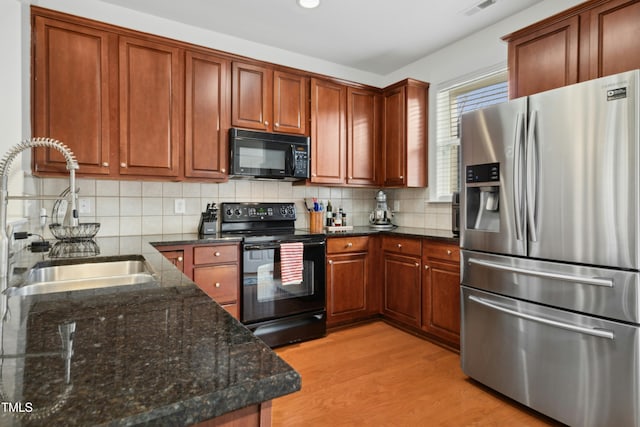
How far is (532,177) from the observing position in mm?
1874

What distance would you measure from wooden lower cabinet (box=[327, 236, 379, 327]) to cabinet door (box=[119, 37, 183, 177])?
1474mm

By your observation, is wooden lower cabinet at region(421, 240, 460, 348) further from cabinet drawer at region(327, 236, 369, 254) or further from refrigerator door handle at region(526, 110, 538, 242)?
refrigerator door handle at region(526, 110, 538, 242)

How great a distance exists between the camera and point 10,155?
1.17 m

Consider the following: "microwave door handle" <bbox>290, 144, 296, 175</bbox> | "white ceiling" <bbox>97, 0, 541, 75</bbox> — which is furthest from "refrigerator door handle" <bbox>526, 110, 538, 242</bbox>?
"microwave door handle" <bbox>290, 144, 296, 175</bbox>

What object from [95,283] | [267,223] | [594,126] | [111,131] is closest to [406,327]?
[267,223]

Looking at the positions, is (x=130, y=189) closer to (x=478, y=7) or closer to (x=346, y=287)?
(x=346, y=287)

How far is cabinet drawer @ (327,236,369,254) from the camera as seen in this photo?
3104 millimetres

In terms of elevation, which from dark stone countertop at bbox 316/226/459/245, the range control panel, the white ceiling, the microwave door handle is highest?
the white ceiling

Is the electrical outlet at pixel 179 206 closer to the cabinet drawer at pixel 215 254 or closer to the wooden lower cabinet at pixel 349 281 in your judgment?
the cabinet drawer at pixel 215 254

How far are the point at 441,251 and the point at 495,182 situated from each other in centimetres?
86

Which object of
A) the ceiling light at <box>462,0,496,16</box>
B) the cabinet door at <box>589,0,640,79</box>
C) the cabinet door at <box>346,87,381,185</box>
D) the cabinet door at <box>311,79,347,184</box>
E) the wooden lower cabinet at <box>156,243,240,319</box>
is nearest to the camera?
the cabinet door at <box>589,0,640,79</box>

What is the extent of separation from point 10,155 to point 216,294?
1.62m

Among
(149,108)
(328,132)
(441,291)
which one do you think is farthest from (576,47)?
(149,108)

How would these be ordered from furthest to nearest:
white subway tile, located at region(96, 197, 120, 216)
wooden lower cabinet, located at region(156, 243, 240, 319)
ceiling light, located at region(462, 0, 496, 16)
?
1. white subway tile, located at region(96, 197, 120, 216)
2. ceiling light, located at region(462, 0, 496, 16)
3. wooden lower cabinet, located at region(156, 243, 240, 319)
